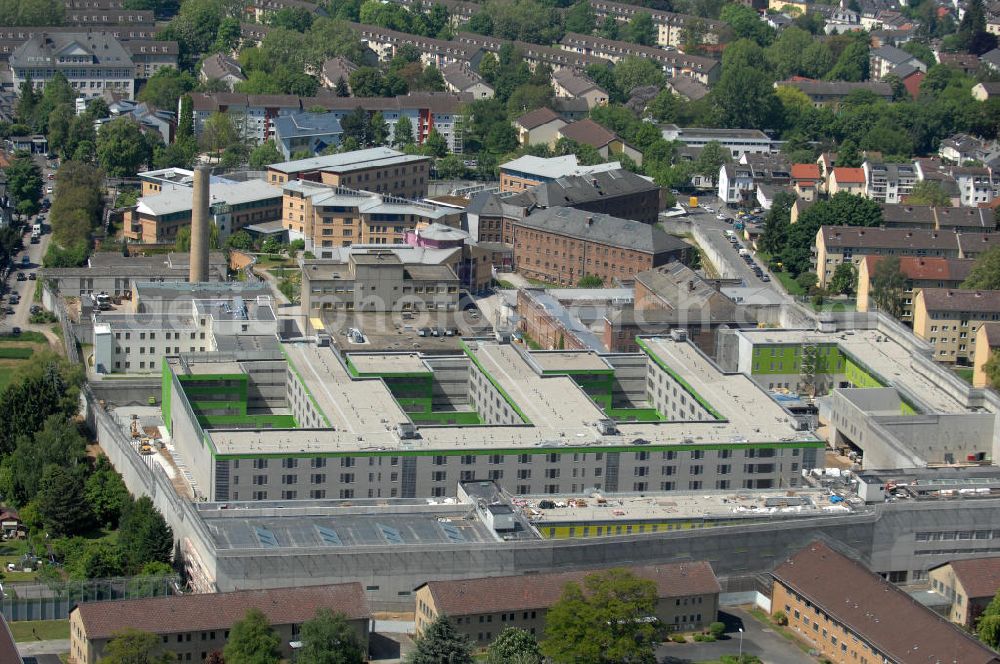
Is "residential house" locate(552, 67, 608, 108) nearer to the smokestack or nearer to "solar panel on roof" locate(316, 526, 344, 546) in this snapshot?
the smokestack

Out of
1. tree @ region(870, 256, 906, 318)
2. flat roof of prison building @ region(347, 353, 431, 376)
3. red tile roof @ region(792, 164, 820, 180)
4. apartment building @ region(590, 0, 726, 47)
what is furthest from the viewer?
apartment building @ region(590, 0, 726, 47)

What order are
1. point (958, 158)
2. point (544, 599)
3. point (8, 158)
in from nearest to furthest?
point (544, 599), point (8, 158), point (958, 158)

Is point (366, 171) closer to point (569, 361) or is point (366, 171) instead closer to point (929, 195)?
point (929, 195)

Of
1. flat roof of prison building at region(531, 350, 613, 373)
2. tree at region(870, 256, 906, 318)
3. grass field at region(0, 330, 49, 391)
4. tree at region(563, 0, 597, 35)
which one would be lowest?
grass field at region(0, 330, 49, 391)

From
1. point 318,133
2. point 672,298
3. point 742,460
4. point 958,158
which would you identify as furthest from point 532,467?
point 958,158

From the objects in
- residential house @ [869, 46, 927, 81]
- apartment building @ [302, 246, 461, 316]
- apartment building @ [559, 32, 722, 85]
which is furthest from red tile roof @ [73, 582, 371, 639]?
residential house @ [869, 46, 927, 81]

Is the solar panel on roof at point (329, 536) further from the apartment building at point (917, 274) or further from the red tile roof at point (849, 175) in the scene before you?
the red tile roof at point (849, 175)

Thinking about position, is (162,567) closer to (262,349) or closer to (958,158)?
(262,349)
